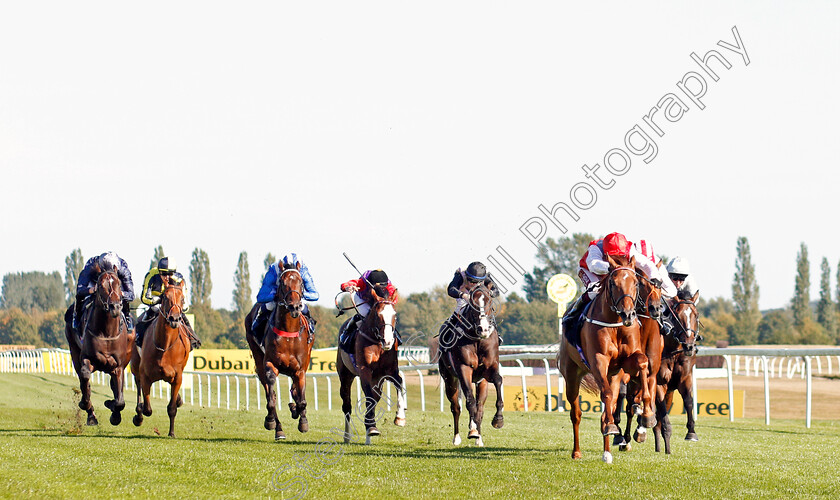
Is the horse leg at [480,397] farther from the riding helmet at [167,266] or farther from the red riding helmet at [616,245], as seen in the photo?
the riding helmet at [167,266]

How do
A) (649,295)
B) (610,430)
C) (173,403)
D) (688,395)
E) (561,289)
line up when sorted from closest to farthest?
(610,430), (649,295), (688,395), (173,403), (561,289)

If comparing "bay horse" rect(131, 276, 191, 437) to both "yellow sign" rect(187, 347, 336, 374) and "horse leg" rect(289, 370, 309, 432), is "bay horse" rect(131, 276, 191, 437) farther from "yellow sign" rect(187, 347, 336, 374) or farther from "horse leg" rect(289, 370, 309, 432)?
"yellow sign" rect(187, 347, 336, 374)

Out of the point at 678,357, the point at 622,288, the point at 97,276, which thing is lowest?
the point at 678,357

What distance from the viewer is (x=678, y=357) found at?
33.6ft

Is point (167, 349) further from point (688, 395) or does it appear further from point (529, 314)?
point (529, 314)

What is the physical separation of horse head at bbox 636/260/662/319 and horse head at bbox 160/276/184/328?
210 inches

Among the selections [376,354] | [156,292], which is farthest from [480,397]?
[156,292]

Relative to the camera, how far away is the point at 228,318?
74.2 m

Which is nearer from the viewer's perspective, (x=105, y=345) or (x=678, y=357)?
(x=678, y=357)

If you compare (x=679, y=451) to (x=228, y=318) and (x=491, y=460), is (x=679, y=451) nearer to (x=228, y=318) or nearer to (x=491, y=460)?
(x=491, y=460)

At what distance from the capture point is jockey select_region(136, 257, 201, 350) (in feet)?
36.9

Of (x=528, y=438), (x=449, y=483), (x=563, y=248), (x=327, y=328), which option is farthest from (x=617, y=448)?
(x=563, y=248)

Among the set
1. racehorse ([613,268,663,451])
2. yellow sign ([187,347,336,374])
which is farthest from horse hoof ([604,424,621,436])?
yellow sign ([187,347,336,374])

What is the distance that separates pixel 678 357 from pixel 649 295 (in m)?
1.85
